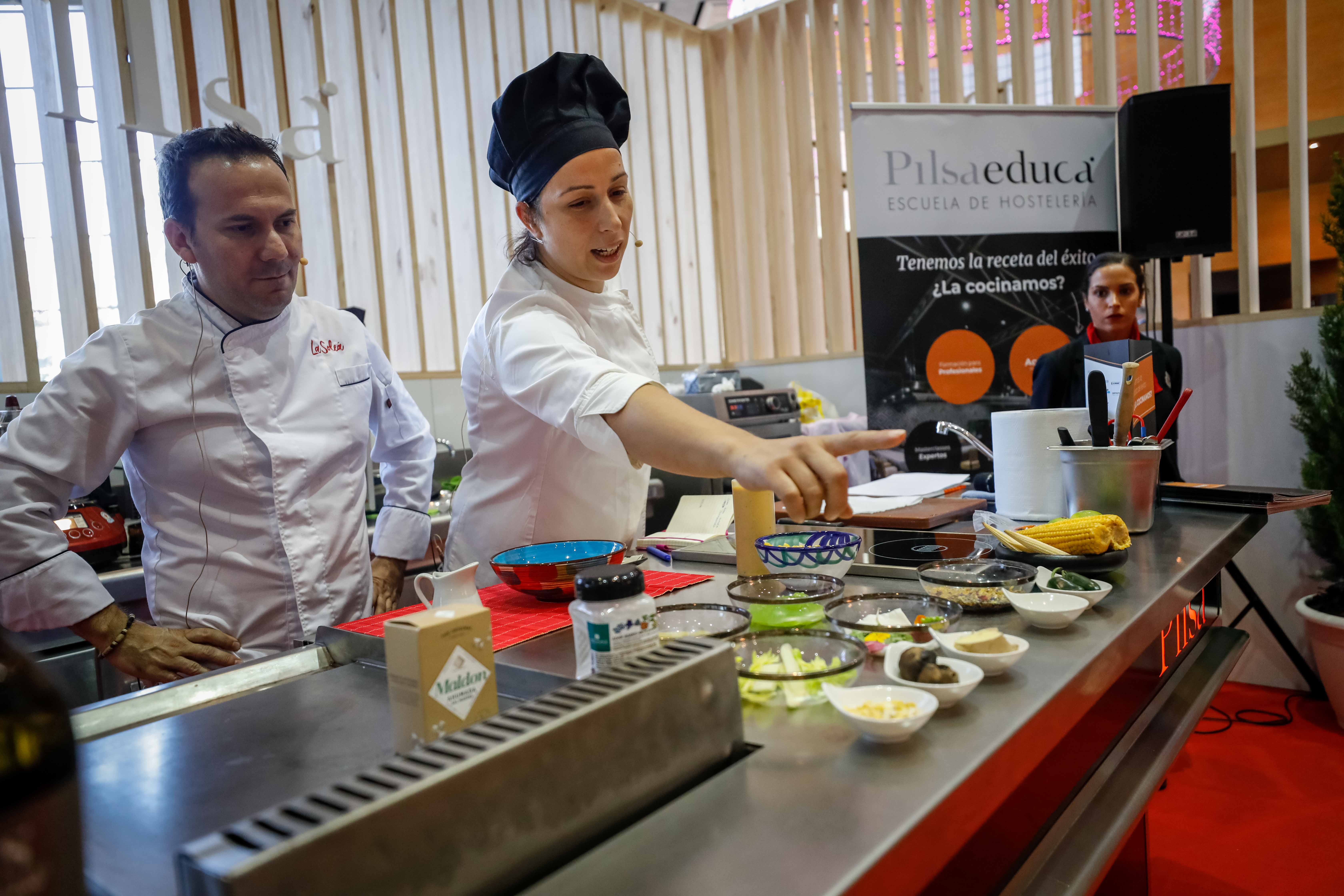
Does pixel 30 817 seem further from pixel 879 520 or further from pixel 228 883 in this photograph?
pixel 879 520

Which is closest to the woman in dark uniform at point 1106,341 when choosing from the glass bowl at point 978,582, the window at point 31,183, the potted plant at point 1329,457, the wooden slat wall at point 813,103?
the potted plant at point 1329,457

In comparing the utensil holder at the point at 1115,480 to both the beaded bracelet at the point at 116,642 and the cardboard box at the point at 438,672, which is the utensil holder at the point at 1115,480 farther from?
the beaded bracelet at the point at 116,642

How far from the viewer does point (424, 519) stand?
2080 mm

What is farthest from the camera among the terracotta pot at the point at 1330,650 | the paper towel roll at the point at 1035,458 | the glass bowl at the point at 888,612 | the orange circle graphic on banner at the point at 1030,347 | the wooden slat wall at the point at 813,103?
the wooden slat wall at the point at 813,103

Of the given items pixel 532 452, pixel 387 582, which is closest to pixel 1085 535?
pixel 532 452

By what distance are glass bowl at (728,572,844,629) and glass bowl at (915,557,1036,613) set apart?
0.13 m

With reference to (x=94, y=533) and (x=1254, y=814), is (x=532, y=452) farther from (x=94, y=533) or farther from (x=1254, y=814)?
(x=1254, y=814)

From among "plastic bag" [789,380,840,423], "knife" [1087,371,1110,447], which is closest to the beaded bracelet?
"knife" [1087,371,1110,447]

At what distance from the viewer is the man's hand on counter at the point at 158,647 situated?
1431 mm

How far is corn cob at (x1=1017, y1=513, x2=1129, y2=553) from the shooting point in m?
1.23

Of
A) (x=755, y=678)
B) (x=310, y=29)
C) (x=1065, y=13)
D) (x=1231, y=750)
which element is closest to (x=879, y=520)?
(x=755, y=678)

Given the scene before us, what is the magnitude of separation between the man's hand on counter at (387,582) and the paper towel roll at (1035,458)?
139cm

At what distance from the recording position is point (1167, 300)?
3443mm

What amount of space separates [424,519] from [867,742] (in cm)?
159
